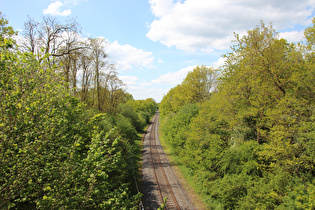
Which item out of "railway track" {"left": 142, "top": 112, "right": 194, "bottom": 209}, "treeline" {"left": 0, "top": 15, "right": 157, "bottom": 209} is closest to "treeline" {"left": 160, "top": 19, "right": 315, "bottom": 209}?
"railway track" {"left": 142, "top": 112, "right": 194, "bottom": 209}

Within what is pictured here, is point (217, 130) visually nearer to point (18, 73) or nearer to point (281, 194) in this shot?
point (281, 194)

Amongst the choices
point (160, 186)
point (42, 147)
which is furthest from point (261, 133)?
point (42, 147)

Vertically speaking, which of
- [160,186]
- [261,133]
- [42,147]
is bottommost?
[160,186]

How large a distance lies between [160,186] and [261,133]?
10.8 meters

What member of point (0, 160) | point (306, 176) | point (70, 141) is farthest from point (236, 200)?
point (0, 160)

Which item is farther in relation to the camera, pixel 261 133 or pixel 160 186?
pixel 160 186

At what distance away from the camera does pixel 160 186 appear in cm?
1758

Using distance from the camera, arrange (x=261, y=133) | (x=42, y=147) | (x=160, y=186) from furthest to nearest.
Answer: (x=160, y=186) < (x=261, y=133) < (x=42, y=147)

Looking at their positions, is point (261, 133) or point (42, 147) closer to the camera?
point (42, 147)

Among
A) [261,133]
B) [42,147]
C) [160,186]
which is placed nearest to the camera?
[42,147]

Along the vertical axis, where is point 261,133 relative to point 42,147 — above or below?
below

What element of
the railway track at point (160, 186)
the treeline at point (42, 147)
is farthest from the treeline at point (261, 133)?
the treeline at point (42, 147)

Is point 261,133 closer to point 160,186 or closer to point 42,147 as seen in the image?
point 160,186

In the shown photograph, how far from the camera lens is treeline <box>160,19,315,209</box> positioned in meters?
9.52
